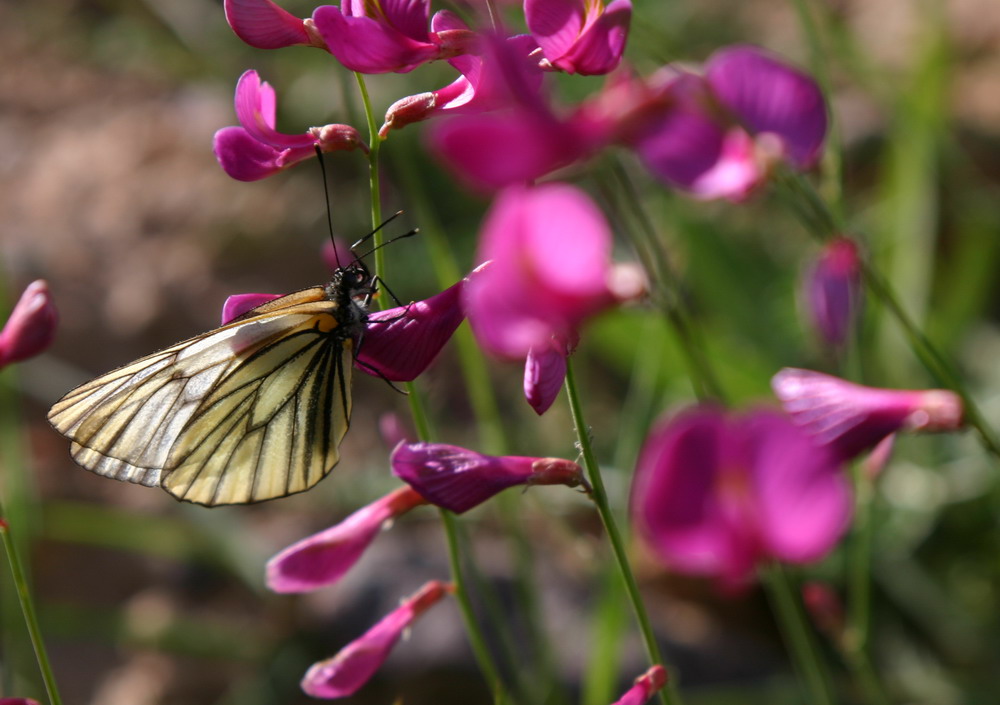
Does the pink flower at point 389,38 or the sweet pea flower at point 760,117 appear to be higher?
the pink flower at point 389,38

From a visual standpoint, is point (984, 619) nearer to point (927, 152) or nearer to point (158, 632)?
point (927, 152)

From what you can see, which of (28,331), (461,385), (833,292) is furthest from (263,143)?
(461,385)

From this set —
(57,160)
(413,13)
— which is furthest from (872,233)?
(57,160)

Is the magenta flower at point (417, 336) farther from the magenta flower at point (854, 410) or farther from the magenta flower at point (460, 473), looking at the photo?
the magenta flower at point (854, 410)

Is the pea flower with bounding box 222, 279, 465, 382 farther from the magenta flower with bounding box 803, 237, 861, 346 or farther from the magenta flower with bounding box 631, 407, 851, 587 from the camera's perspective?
the magenta flower with bounding box 803, 237, 861, 346

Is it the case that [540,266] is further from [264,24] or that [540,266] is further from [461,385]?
[461,385]

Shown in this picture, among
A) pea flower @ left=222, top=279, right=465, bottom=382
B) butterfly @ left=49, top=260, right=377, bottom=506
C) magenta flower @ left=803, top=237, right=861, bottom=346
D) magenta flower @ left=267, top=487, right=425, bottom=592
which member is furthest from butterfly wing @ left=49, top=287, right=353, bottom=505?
magenta flower @ left=803, top=237, right=861, bottom=346

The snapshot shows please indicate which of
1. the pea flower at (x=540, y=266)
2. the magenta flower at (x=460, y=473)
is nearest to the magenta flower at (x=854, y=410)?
the magenta flower at (x=460, y=473)
